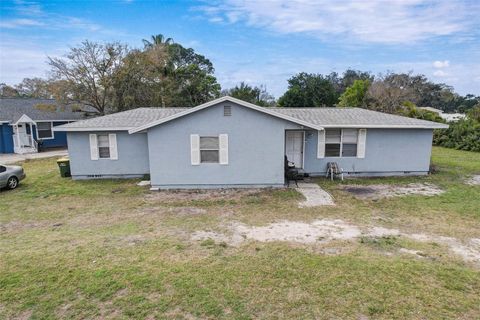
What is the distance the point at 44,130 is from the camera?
2409 centimetres

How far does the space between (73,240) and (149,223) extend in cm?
183

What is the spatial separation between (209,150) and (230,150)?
32.7 inches

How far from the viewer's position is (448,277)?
5.01 m

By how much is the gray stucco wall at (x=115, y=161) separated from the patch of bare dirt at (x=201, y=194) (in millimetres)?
2983

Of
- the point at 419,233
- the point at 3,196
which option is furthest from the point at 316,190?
the point at 3,196

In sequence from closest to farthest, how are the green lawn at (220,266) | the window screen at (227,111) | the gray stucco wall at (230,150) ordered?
1. the green lawn at (220,266)
2. the window screen at (227,111)
3. the gray stucco wall at (230,150)

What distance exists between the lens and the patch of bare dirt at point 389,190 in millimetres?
10352

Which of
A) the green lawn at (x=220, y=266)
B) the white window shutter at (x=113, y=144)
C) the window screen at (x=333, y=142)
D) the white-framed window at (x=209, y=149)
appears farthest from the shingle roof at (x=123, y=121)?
the window screen at (x=333, y=142)

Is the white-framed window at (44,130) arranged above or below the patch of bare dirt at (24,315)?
above

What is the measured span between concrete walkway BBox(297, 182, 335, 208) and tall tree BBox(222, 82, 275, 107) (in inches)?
1117

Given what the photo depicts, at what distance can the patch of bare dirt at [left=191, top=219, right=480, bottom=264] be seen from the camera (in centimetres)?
646

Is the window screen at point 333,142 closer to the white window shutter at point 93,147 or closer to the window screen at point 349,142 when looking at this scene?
the window screen at point 349,142

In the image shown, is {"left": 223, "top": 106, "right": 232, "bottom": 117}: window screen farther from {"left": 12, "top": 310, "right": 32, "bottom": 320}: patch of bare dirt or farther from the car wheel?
the car wheel

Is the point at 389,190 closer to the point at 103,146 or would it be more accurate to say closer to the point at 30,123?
the point at 103,146
